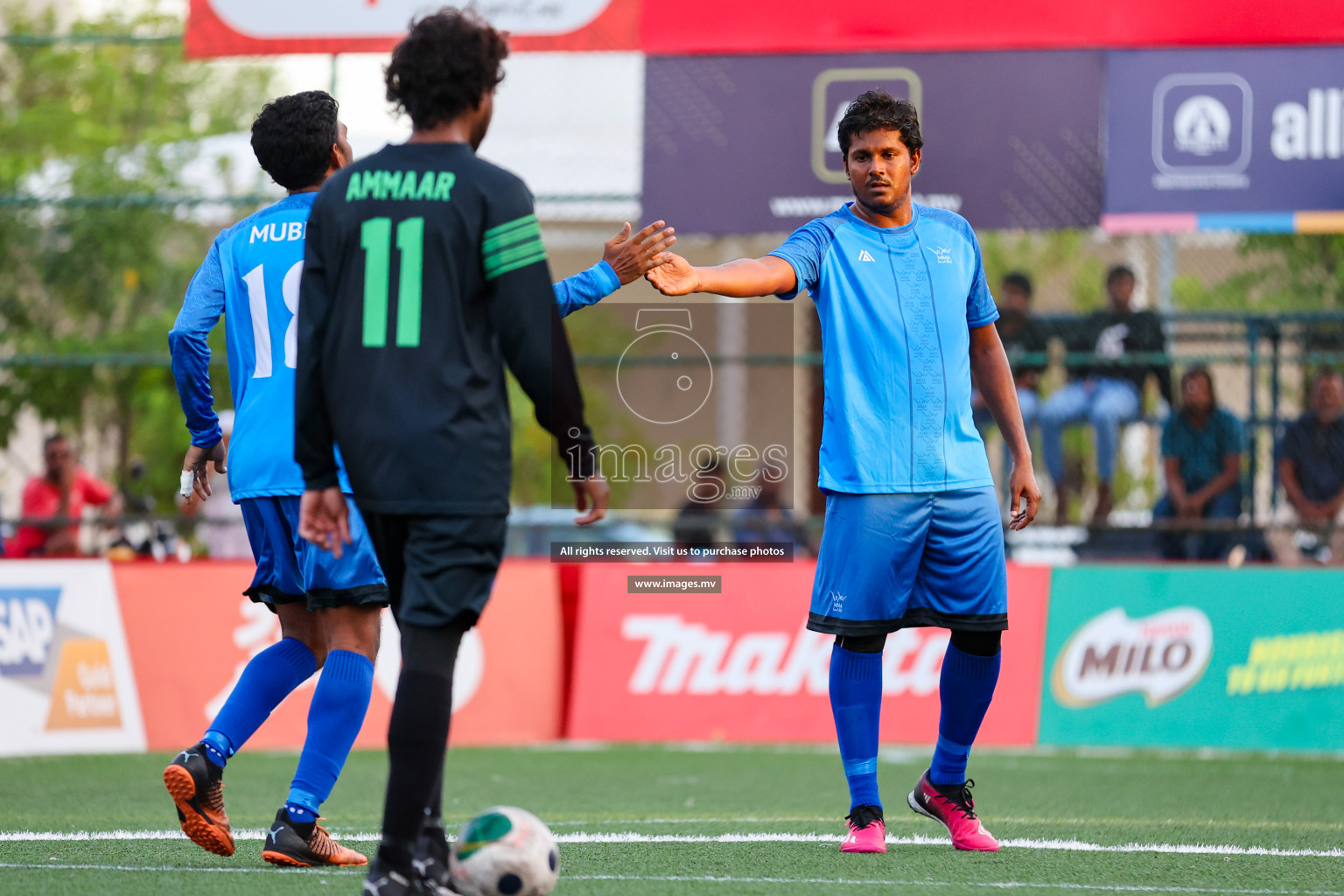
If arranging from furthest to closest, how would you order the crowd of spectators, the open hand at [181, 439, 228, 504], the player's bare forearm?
the crowd of spectators
the player's bare forearm
the open hand at [181, 439, 228, 504]

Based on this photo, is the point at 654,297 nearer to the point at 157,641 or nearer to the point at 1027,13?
the point at 1027,13

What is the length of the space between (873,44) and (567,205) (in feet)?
7.10

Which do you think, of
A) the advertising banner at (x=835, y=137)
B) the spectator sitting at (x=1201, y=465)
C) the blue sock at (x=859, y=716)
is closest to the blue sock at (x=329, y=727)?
the blue sock at (x=859, y=716)

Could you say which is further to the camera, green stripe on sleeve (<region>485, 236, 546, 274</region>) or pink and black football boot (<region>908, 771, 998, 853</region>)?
pink and black football boot (<region>908, 771, 998, 853</region>)

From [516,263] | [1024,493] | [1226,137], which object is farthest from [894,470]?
[1226,137]

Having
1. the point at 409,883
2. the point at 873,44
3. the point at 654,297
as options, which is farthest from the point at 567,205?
the point at 409,883

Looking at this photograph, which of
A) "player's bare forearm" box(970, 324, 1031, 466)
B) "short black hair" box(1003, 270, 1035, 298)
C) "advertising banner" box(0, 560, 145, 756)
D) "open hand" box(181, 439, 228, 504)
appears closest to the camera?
"open hand" box(181, 439, 228, 504)

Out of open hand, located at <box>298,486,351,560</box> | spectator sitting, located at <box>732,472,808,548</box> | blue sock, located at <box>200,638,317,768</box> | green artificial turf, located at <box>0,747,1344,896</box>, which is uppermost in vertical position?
open hand, located at <box>298,486,351,560</box>

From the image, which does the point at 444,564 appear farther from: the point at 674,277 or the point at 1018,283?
the point at 1018,283

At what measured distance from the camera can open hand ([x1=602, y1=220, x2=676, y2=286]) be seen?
4.40 meters

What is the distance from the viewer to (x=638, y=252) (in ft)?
14.5

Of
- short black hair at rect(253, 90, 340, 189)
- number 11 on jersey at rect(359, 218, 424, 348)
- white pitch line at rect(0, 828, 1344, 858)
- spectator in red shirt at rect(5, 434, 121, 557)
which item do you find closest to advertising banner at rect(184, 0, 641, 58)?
Result: spectator in red shirt at rect(5, 434, 121, 557)

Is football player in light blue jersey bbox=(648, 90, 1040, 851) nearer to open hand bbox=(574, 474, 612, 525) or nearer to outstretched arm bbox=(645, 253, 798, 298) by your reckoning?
outstretched arm bbox=(645, 253, 798, 298)

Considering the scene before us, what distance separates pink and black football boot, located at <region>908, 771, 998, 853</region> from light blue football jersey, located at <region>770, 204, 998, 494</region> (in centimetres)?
95
